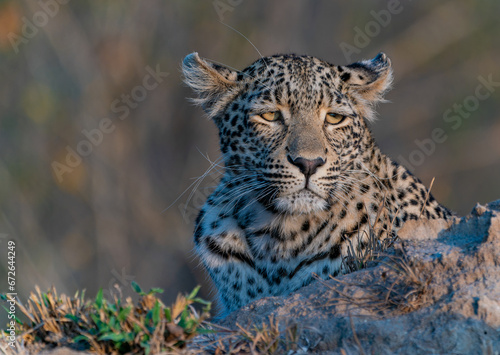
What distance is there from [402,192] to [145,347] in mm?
4432

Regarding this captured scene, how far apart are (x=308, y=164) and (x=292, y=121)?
26.5 inches

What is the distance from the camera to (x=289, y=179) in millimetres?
7344

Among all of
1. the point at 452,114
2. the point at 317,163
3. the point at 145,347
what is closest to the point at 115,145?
the point at 452,114

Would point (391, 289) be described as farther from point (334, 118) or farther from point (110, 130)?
point (110, 130)

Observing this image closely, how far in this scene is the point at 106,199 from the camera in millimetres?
19422

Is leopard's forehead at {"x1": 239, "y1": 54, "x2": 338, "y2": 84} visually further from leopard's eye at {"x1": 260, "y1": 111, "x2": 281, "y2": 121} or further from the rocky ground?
the rocky ground

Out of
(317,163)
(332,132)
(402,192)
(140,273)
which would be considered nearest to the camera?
(317,163)

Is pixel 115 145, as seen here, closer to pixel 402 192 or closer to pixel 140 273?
pixel 140 273

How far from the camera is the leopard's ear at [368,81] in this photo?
27.4 ft

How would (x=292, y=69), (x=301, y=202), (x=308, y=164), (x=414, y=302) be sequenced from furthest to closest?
(x=292, y=69) → (x=301, y=202) → (x=308, y=164) → (x=414, y=302)

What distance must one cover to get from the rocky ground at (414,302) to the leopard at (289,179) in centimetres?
128

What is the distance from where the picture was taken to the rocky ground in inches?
204

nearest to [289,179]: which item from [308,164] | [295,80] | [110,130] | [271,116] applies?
[308,164]

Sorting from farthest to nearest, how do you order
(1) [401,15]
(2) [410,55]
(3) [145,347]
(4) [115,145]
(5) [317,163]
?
(1) [401,15], (2) [410,55], (4) [115,145], (5) [317,163], (3) [145,347]
